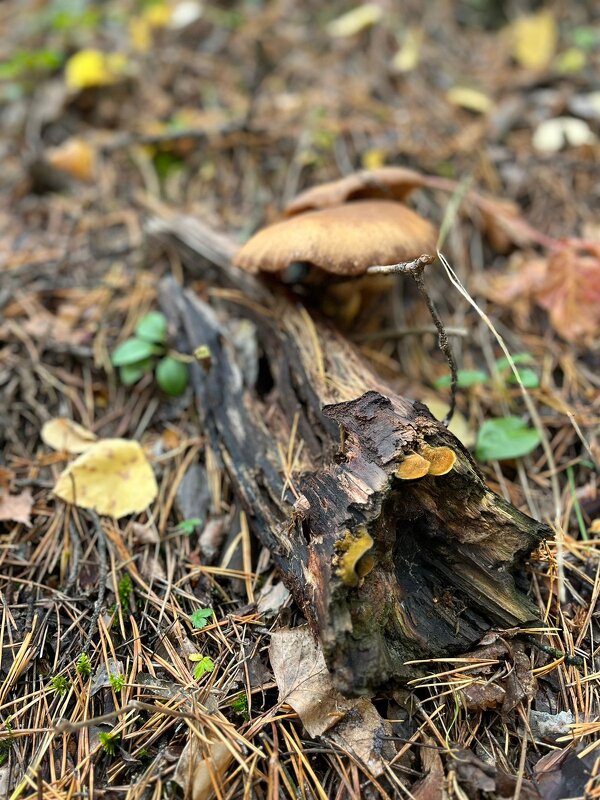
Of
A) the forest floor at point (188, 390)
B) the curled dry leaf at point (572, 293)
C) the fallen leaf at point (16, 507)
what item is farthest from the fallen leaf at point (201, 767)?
the curled dry leaf at point (572, 293)

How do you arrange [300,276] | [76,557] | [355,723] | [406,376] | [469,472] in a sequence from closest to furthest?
[355,723] → [469,472] → [76,557] → [300,276] → [406,376]

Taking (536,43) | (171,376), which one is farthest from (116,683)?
(536,43)

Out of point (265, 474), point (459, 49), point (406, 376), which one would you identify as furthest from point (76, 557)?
point (459, 49)

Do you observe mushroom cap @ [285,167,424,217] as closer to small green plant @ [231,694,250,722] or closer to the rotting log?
the rotting log

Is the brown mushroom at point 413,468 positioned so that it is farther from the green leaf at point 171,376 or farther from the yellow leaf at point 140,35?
the yellow leaf at point 140,35

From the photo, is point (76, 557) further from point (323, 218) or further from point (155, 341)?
point (323, 218)

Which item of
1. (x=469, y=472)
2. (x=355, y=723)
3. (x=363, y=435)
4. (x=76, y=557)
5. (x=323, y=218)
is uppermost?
(x=323, y=218)

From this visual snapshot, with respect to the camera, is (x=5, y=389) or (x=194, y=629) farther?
(x=5, y=389)
